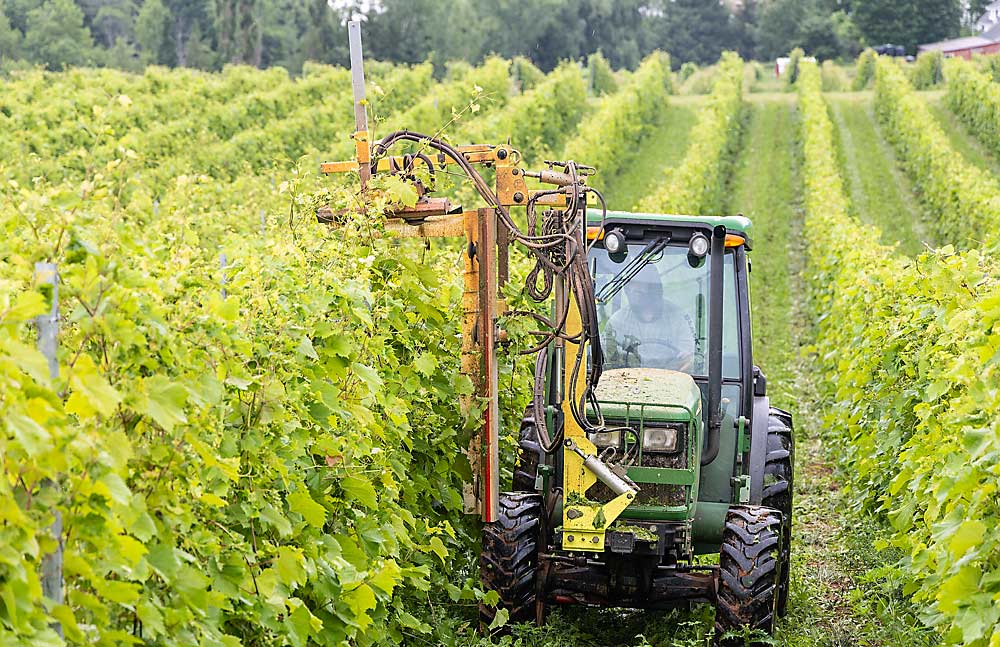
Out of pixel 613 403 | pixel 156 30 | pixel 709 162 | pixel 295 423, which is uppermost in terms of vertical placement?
pixel 156 30

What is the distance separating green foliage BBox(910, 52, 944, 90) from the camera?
54.7m

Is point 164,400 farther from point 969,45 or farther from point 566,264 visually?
point 969,45

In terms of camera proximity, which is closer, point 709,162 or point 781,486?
point 781,486

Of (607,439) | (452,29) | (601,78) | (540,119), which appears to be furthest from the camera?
(452,29)

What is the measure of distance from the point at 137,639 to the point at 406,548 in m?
3.15

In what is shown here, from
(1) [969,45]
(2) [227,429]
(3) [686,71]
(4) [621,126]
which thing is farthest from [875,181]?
(1) [969,45]

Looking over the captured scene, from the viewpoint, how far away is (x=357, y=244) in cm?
685

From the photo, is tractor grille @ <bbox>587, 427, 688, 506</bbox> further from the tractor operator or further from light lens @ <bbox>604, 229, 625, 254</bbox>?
light lens @ <bbox>604, 229, 625, 254</bbox>

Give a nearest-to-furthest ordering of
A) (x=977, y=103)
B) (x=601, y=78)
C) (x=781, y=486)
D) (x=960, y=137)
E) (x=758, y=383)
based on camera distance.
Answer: (x=781, y=486) → (x=758, y=383) → (x=960, y=137) → (x=977, y=103) → (x=601, y=78)

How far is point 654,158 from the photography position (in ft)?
123

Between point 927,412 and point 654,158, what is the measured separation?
30882 millimetres

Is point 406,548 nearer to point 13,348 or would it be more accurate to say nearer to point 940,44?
point 13,348

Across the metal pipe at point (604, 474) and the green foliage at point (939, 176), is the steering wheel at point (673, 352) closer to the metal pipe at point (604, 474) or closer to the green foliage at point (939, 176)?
the metal pipe at point (604, 474)

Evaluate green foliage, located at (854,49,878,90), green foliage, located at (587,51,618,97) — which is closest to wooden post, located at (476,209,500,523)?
green foliage, located at (587,51,618,97)
